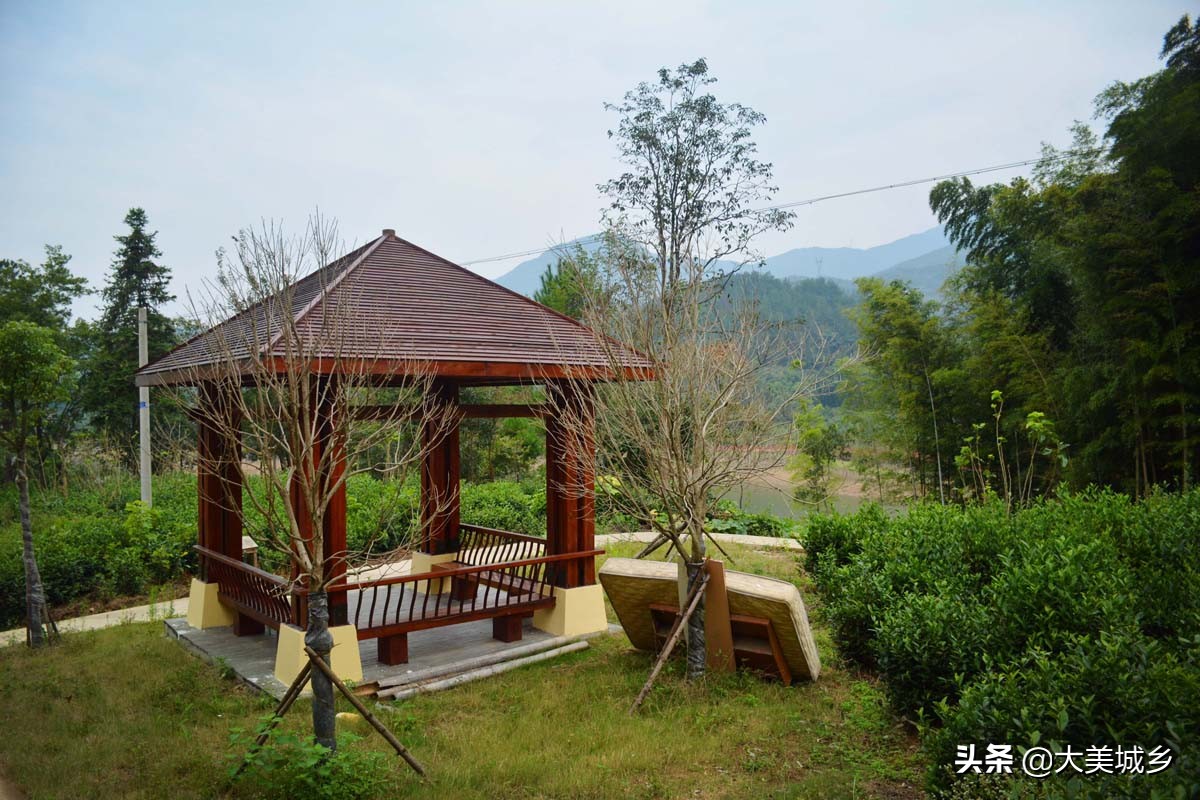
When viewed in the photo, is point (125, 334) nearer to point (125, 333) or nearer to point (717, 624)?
point (125, 333)

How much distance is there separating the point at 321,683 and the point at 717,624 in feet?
8.44

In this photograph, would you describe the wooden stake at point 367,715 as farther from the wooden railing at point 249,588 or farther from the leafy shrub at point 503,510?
the leafy shrub at point 503,510

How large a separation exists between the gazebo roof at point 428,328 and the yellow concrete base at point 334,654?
5.91 feet

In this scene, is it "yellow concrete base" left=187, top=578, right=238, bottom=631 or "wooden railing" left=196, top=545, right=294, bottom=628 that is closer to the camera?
"wooden railing" left=196, top=545, right=294, bottom=628

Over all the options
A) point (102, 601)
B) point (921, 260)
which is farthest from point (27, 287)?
point (921, 260)

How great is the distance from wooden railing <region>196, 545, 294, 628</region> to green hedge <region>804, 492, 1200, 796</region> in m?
3.80

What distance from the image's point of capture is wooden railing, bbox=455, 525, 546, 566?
7.21m

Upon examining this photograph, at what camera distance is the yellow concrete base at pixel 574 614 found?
6434 millimetres

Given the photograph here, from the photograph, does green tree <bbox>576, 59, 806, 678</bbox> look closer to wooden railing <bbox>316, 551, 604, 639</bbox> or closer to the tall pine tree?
wooden railing <bbox>316, 551, 604, 639</bbox>

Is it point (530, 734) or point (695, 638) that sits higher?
point (695, 638)

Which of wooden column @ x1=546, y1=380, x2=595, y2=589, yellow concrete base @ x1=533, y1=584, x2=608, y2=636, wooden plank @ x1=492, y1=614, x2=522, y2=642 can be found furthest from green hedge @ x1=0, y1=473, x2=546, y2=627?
yellow concrete base @ x1=533, y1=584, x2=608, y2=636

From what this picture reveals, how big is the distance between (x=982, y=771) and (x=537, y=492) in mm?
9698

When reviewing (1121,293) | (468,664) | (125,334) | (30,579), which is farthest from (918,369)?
(125,334)

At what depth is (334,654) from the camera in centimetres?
520
